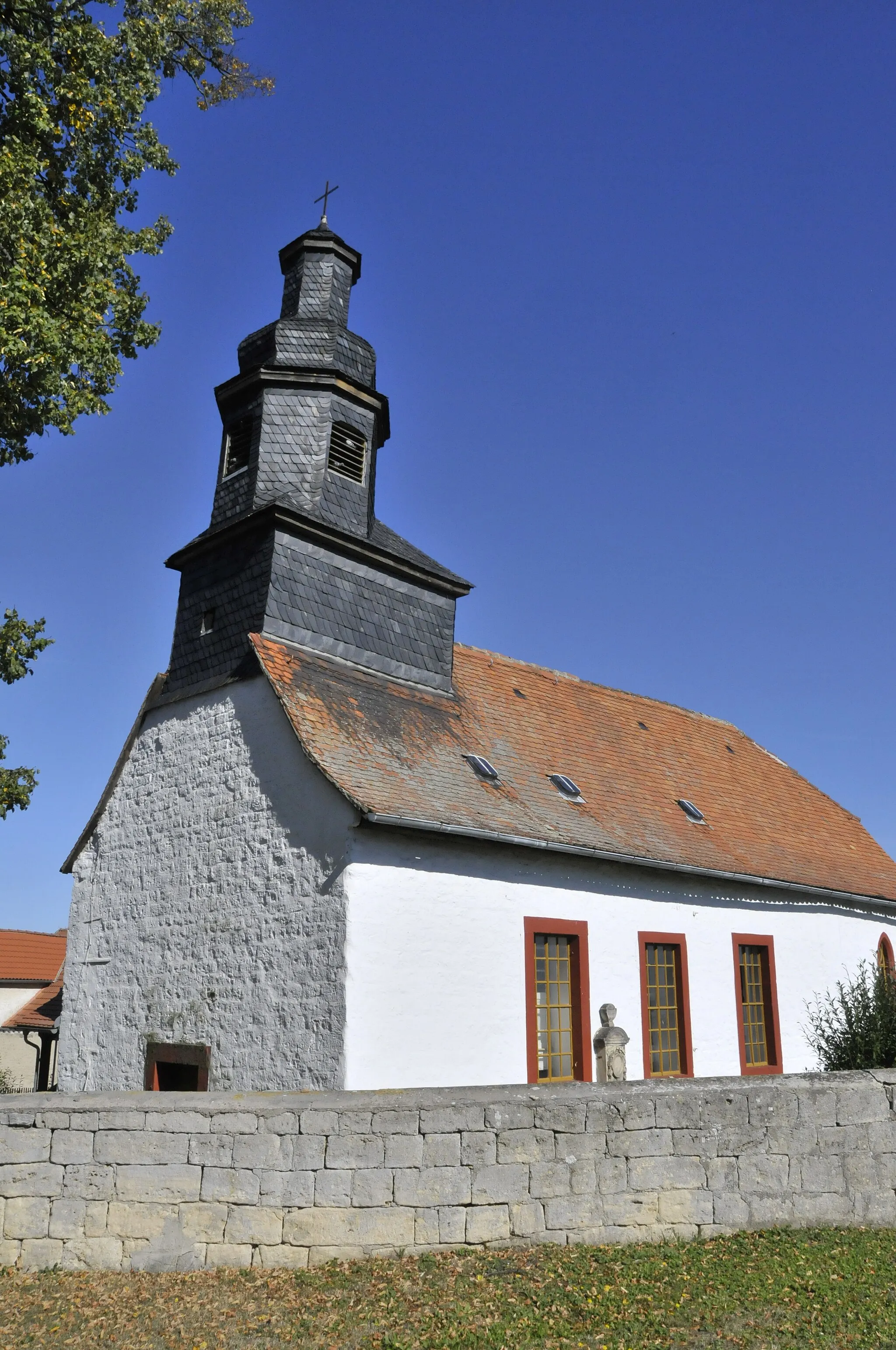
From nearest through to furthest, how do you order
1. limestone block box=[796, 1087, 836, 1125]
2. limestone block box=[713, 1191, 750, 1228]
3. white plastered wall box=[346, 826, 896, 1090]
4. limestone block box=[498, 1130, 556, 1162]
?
limestone block box=[498, 1130, 556, 1162], limestone block box=[713, 1191, 750, 1228], limestone block box=[796, 1087, 836, 1125], white plastered wall box=[346, 826, 896, 1090]

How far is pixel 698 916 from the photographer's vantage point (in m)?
14.6

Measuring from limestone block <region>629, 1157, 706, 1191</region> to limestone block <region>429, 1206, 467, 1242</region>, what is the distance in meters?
1.28

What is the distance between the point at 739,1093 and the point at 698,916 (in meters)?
7.04

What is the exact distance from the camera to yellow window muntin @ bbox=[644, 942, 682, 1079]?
13570 millimetres

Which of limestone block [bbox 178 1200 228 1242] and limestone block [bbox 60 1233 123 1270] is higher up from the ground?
limestone block [bbox 178 1200 228 1242]

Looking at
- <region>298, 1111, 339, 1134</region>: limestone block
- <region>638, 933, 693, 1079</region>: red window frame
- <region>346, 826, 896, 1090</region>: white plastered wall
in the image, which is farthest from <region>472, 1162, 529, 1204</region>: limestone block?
<region>638, 933, 693, 1079</region>: red window frame

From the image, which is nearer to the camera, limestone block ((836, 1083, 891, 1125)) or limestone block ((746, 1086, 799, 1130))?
limestone block ((746, 1086, 799, 1130))

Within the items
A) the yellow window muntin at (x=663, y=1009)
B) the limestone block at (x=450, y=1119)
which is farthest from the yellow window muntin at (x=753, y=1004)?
the limestone block at (x=450, y=1119)

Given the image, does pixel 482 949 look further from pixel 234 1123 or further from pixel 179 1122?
pixel 179 1122

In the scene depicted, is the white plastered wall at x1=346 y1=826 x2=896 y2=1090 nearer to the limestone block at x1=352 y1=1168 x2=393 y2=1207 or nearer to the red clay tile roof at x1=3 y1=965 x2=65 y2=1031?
the limestone block at x1=352 y1=1168 x2=393 y2=1207

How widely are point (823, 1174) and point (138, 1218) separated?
200 inches

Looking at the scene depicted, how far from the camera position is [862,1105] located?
318 inches

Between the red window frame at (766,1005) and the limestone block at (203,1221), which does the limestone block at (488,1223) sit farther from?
the red window frame at (766,1005)

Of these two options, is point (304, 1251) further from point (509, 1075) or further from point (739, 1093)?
point (509, 1075)
